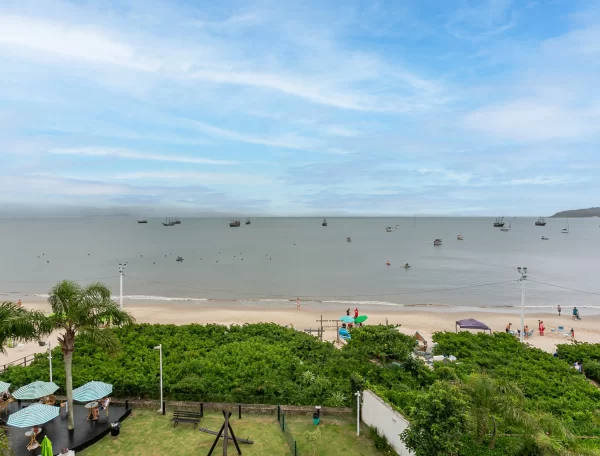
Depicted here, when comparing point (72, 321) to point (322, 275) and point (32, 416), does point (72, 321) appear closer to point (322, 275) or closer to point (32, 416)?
point (32, 416)

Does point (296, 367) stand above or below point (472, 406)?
below

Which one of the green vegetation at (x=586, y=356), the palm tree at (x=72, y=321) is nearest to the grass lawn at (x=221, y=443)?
the palm tree at (x=72, y=321)

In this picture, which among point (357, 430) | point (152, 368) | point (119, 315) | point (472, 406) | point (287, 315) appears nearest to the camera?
point (472, 406)

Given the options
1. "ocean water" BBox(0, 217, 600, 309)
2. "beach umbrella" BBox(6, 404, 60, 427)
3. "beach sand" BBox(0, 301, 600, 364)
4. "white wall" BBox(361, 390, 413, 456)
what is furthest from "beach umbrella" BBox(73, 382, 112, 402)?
"ocean water" BBox(0, 217, 600, 309)

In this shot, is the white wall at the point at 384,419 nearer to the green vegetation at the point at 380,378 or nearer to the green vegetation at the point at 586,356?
the green vegetation at the point at 380,378

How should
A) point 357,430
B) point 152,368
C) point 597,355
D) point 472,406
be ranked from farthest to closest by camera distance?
point 597,355
point 152,368
point 357,430
point 472,406

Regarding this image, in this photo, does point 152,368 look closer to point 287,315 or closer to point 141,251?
point 287,315

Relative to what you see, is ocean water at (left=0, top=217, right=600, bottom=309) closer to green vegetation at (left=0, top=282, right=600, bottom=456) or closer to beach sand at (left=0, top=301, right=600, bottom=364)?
beach sand at (left=0, top=301, right=600, bottom=364)

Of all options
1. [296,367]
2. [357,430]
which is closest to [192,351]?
[296,367]
